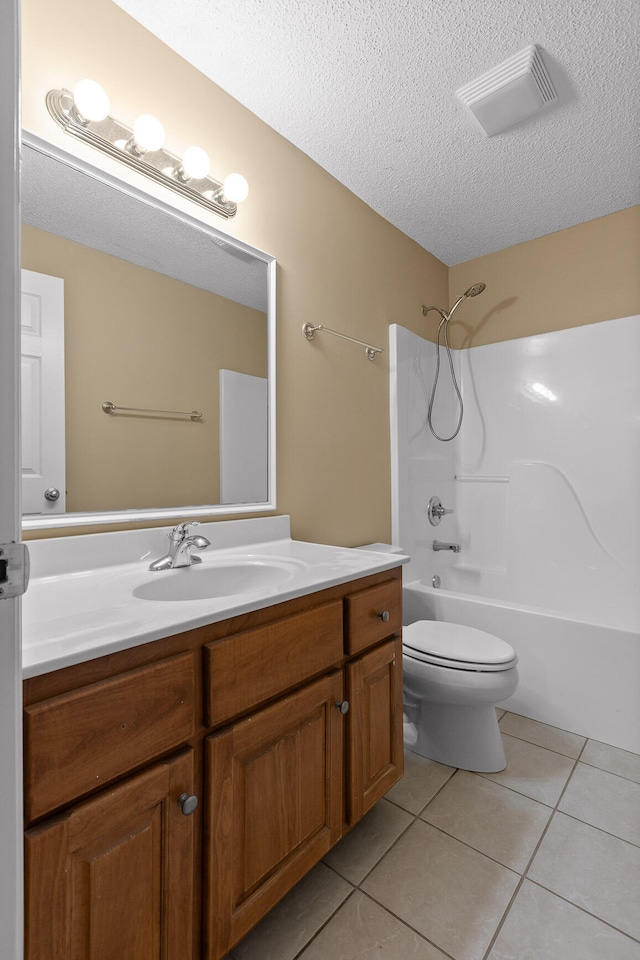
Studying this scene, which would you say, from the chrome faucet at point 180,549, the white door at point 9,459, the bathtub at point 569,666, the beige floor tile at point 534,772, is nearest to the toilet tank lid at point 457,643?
the bathtub at point 569,666

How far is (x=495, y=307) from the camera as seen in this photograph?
8.94 feet

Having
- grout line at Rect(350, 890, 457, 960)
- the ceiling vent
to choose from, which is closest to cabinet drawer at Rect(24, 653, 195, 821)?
grout line at Rect(350, 890, 457, 960)

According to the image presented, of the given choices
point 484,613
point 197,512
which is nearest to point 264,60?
point 197,512

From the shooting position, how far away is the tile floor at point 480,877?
1.07 m

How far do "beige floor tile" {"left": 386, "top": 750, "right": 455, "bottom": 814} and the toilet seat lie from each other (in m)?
0.41

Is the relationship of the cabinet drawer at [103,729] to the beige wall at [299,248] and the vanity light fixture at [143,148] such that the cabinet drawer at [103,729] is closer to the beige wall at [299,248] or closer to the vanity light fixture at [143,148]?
the beige wall at [299,248]

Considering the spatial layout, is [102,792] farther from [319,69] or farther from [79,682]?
[319,69]

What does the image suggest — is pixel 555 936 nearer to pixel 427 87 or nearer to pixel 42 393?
pixel 42 393

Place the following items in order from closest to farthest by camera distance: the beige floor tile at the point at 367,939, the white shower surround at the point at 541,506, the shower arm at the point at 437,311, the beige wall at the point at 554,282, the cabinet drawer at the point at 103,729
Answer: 1. the cabinet drawer at the point at 103,729
2. the beige floor tile at the point at 367,939
3. the white shower surround at the point at 541,506
4. the beige wall at the point at 554,282
5. the shower arm at the point at 437,311

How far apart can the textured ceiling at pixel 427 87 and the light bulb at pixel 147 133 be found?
0.35 metres

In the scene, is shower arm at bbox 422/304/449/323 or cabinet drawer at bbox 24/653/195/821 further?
shower arm at bbox 422/304/449/323

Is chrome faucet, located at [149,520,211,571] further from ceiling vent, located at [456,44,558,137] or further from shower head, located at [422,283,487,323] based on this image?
shower head, located at [422,283,487,323]

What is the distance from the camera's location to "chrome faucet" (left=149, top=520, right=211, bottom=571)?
124 centimetres

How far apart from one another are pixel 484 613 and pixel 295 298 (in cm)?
158
